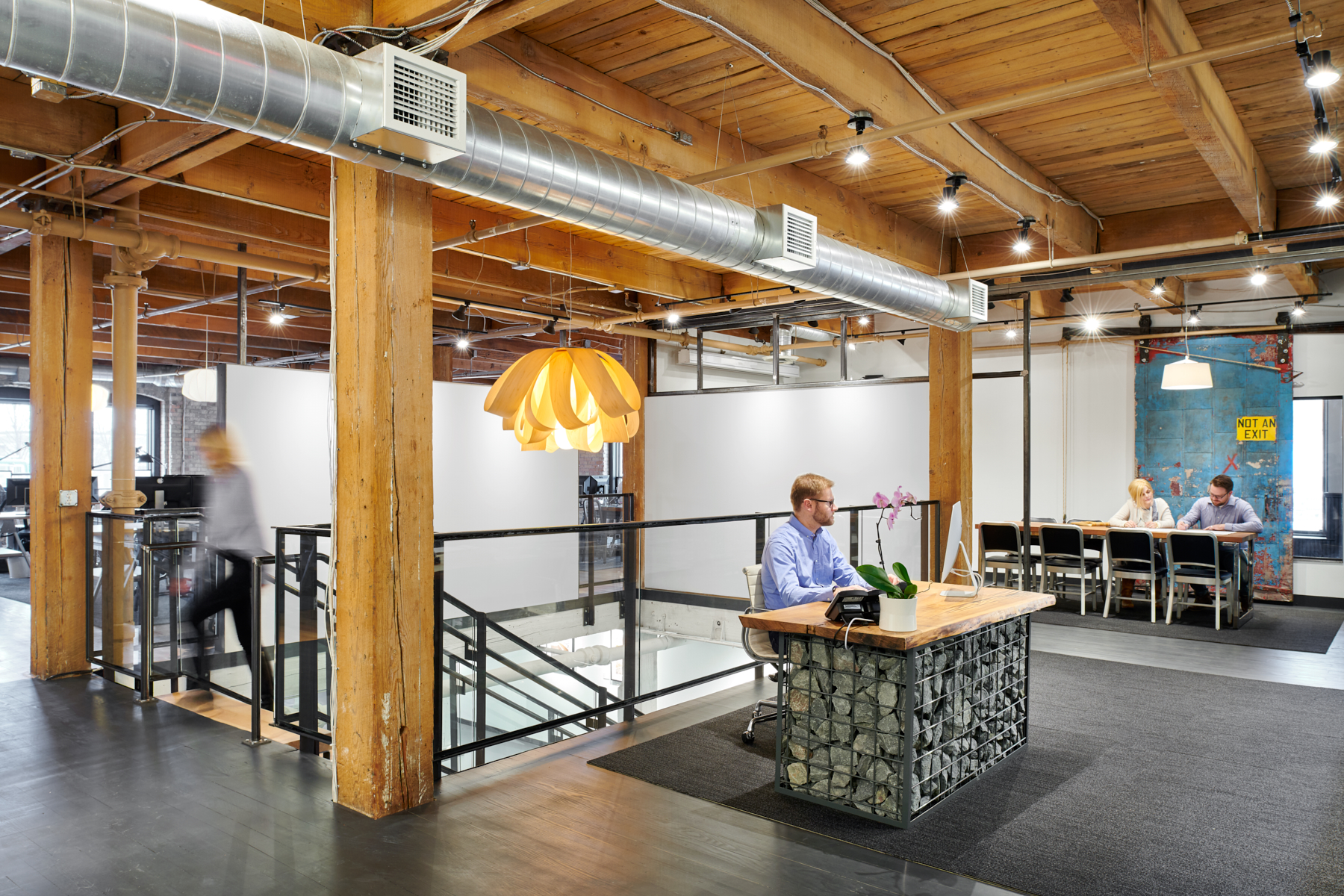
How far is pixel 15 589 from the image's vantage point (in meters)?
10.1

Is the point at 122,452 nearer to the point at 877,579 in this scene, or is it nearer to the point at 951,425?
the point at 877,579

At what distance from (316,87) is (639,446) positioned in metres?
8.13

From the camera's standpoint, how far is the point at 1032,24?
157 inches

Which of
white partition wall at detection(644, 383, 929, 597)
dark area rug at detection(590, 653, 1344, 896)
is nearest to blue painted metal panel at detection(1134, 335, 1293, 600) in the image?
white partition wall at detection(644, 383, 929, 597)

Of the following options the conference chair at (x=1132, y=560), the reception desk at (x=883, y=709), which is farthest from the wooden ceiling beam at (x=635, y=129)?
the conference chair at (x=1132, y=560)

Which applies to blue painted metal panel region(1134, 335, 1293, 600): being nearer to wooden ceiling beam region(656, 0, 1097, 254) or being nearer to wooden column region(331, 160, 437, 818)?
wooden ceiling beam region(656, 0, 1097, 254)

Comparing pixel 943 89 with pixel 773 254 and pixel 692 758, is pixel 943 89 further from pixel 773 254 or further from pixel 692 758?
pixel 692 758

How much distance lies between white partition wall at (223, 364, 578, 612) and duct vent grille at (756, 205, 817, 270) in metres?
1.93

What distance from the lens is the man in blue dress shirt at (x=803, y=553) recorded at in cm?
431

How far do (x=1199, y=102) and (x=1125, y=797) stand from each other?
3113mm

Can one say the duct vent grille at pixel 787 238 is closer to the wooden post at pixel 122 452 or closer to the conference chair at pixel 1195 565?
the wooden post at pixel 122 452

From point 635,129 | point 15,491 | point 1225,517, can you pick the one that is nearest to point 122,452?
point 635,129

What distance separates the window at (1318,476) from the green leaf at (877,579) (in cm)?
811

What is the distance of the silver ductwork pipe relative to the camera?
7.81 feet
